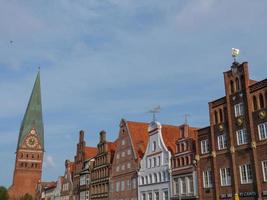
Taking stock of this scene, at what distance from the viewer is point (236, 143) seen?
4231 cm

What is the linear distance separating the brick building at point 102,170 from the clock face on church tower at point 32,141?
84.8 m

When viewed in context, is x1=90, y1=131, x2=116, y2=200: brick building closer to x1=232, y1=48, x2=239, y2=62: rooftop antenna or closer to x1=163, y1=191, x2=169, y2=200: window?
x1=163, y1=191, x2=169, y2=200: window

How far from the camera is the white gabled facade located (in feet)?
176

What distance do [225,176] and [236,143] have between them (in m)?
3.99

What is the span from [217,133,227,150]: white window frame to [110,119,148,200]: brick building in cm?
1995

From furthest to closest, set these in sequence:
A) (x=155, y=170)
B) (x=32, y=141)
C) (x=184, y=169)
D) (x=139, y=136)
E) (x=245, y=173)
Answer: (x=32, y=141)
(x=139, y=136)
(x=155, y=170)
(x=184, y=169)
(x=245, y=173)

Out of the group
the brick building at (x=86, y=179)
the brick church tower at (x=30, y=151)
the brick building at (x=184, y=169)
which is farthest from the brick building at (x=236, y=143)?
the brick church tower at (x=30, y=151)

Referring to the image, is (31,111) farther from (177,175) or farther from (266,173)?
(266,173)

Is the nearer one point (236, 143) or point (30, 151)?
point (236, 143)

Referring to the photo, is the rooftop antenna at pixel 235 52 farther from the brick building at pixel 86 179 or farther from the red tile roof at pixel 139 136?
the brick building at pixel 86 179

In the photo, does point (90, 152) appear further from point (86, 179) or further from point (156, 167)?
point (156, 167)

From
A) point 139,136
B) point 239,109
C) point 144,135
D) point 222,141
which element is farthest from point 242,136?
point 144,135

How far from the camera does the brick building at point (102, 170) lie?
236ft

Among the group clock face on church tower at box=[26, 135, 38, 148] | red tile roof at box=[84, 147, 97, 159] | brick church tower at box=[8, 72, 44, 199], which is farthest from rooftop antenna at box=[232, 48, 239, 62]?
clock face on church tower at box=[26, 135, 38, 148]
